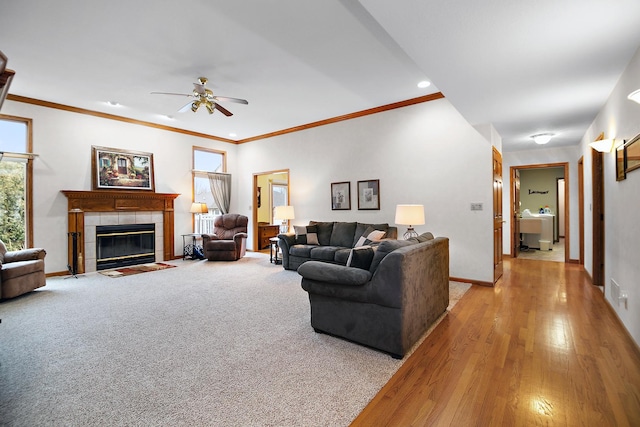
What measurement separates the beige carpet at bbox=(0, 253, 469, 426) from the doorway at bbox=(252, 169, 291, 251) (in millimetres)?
4105

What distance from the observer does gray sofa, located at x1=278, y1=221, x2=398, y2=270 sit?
206 inches

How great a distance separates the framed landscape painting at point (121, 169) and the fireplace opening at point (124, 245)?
832 mm

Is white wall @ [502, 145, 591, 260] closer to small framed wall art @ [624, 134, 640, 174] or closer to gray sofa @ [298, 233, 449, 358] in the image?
small framed wall art @ [624, 134, 640, 174]

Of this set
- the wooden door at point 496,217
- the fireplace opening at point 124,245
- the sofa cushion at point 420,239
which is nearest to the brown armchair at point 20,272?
the fireplace opening at point 124,245

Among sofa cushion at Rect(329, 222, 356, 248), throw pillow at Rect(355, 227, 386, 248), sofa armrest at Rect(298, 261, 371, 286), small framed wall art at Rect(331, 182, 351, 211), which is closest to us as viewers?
sofa armrest at Rect(298, 261, 371, 286)

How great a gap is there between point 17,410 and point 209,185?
6.37 m

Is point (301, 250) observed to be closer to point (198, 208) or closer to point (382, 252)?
point (198, 208)

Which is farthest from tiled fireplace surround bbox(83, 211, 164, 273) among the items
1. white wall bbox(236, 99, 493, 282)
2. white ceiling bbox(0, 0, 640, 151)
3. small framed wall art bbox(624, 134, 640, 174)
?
small framed wall art bbox(624, 134, 640, 174)

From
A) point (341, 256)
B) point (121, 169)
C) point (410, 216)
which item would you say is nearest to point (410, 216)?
point (410, 216)

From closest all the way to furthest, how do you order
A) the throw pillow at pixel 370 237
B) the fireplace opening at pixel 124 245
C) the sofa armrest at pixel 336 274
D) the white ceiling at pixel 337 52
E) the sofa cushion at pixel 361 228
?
the white ceiling at pixel 337 52 → the sofa armrest at pixel 336 274 → the throw pillow at pixel 370 237 → the sofa cushion at pixel 361 228 → the fireplace opening at pixel 124 245

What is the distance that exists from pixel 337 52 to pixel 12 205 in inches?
227

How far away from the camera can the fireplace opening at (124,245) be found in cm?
585

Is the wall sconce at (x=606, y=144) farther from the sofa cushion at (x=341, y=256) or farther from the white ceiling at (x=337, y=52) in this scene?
the sofa cushion at (x=341, y=256)

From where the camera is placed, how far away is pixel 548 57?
8.04 ft
